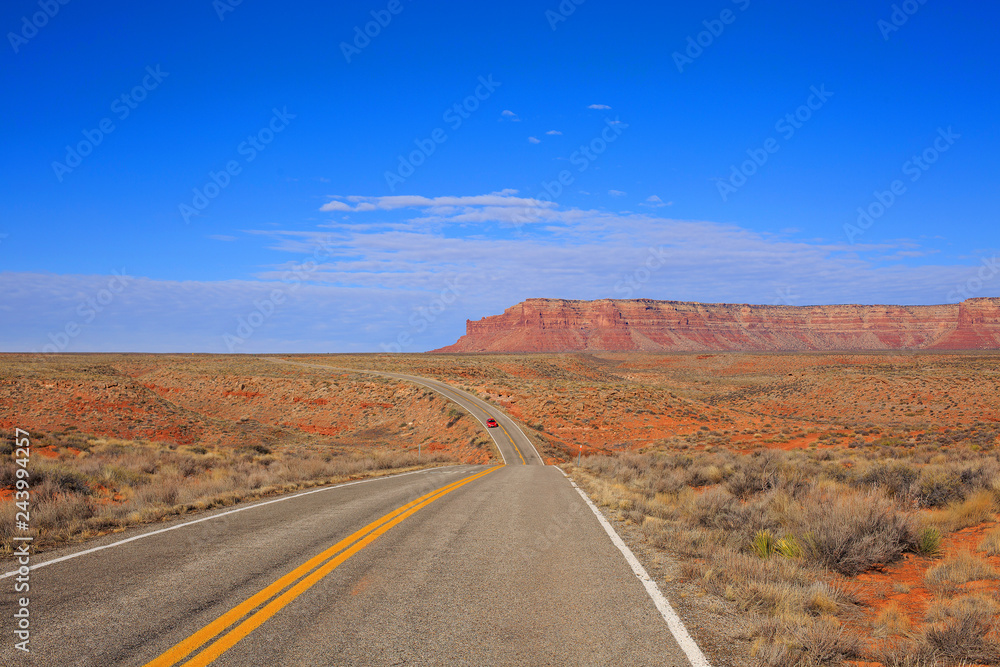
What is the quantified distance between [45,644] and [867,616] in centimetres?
709

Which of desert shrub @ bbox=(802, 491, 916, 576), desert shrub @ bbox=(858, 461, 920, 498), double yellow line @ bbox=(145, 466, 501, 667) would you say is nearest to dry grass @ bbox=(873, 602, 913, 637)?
desert shrub @ bbox=(802, 491, 916, 576)

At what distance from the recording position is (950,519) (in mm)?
9258

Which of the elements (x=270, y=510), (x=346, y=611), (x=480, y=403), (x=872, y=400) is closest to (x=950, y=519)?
(x=346, y=611)

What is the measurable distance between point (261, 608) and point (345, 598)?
75cm

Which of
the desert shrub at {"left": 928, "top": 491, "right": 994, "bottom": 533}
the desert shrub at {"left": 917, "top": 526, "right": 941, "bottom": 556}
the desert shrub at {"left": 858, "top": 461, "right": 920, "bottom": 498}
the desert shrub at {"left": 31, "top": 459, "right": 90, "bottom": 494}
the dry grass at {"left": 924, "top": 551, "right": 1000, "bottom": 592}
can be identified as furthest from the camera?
the desert shrub at {"left": 31, "top": 459, "right": 90, "bottom": 494}

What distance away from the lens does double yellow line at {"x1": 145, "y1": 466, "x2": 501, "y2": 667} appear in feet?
13.4

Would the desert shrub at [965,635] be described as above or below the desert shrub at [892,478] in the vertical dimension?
above

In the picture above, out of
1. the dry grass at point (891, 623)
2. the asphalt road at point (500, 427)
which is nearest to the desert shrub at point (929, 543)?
the dry grass at point (891, 623)

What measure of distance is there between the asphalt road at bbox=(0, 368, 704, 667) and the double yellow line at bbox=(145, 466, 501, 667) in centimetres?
2

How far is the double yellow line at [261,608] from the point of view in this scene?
4086mm

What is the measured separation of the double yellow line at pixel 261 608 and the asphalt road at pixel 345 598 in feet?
0.06

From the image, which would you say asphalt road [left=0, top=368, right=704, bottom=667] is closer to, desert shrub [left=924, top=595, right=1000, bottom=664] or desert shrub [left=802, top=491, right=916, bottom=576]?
desert shrub [left=924, top=595, right=1000, bottom=664]

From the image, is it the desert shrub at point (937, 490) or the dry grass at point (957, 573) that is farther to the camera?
the desert shrub at point (937, 490)

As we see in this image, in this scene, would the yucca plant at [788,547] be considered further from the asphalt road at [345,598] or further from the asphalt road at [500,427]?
the asphalt road at [500,427]
